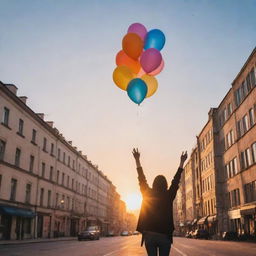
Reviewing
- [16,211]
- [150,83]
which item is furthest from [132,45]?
[16,211]

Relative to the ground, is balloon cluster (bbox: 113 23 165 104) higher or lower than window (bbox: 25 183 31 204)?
higher

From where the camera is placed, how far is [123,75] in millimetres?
9828

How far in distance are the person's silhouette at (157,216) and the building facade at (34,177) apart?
2633 centimetres

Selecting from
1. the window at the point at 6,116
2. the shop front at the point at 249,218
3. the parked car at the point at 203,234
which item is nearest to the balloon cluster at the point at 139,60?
the window at the point at 6,116

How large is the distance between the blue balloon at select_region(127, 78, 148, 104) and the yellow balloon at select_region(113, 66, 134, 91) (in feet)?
1.84

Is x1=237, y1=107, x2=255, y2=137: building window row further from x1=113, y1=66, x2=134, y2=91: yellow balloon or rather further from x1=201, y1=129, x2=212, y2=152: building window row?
x1=113, y1=66, x2=134, y2=91: yellow balloon

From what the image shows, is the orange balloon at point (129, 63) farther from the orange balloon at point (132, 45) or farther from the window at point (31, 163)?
the window at point (31, 163)

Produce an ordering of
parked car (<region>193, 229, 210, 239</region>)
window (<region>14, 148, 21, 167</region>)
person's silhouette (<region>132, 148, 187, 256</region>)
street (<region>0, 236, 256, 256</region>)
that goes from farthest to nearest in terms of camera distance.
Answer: parked car (<region>193, 229, 210, 239</region>), window (<region>14, 148, 21, 167</region>), street (<region>0, 236, 256, 256</region>), person's silhouette (<region>132, 148, 187, 256</region>)

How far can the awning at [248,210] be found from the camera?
32003mm

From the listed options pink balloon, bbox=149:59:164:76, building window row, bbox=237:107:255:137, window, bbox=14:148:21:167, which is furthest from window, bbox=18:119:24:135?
pink balloon, bbox=149:59:164:76

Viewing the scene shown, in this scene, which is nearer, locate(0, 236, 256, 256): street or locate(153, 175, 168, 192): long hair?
locate(153, 175, 168, 192): long hair

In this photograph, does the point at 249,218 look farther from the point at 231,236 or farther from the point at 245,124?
the point at 245,124

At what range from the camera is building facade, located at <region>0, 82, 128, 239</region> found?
29547mm

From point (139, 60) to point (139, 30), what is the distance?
0.95 meters
